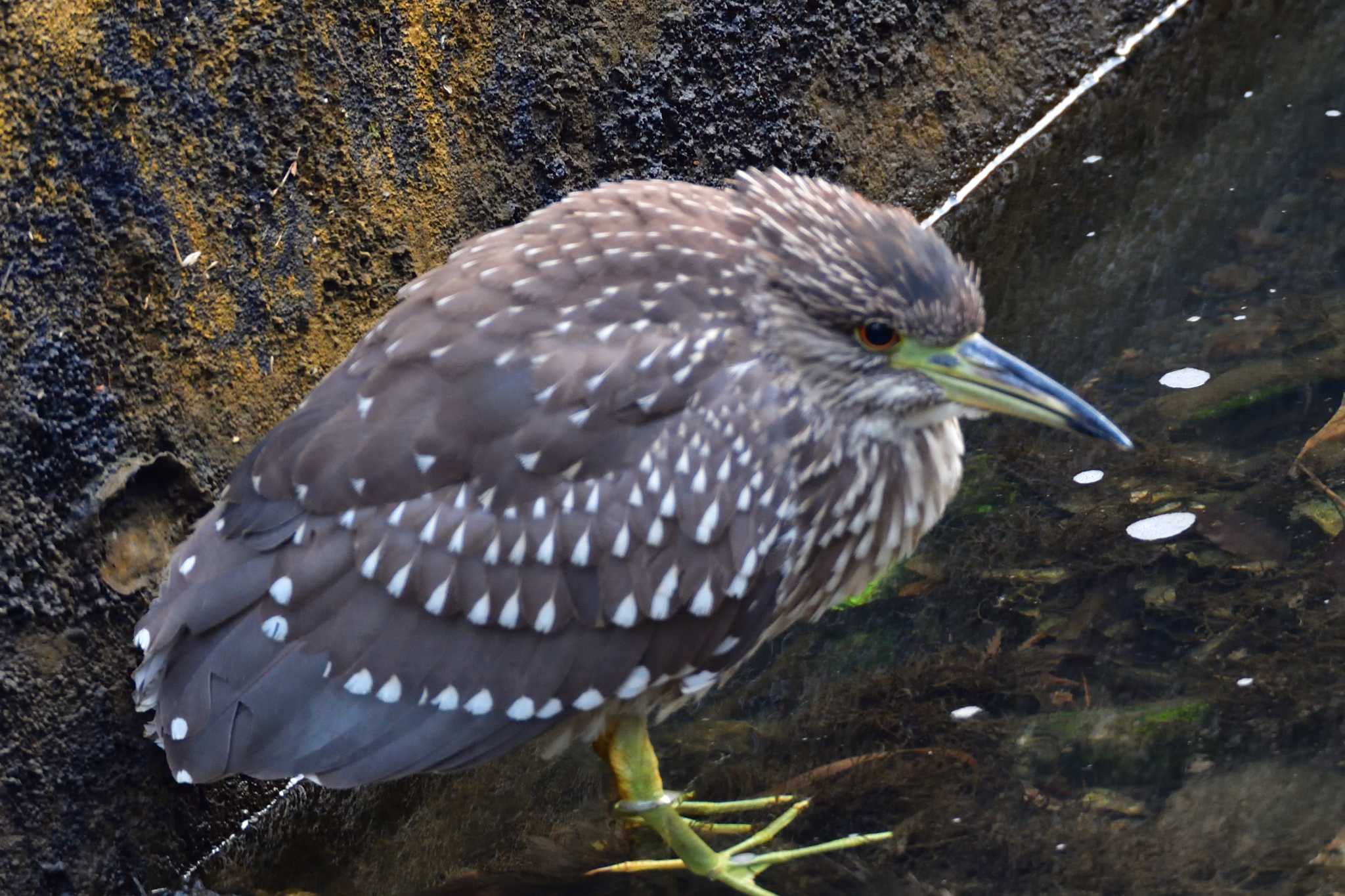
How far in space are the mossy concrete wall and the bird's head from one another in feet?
4.62

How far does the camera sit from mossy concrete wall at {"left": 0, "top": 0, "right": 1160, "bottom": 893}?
3459 mm

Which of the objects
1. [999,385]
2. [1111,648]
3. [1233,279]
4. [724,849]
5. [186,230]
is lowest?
[724,849]

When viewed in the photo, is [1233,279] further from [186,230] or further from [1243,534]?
[186,230]

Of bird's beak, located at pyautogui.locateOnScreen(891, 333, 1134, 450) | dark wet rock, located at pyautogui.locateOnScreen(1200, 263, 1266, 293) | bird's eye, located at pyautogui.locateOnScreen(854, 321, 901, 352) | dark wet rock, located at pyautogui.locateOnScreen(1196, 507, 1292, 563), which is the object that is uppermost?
bird's eye, located at pyautogui.locateOnScreen(854, 321, 901, 352)

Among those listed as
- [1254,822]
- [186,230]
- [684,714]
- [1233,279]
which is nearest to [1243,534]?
[1254,822]

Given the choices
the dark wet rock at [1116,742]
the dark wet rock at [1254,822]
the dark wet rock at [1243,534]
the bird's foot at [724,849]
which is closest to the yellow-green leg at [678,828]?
the bird's foot at [724,849]

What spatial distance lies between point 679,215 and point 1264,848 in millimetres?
1874

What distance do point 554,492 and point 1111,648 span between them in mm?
1562

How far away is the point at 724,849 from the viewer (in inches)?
147

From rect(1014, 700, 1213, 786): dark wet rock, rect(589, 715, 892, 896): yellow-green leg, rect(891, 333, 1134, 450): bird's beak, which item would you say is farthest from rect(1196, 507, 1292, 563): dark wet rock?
rect(589, 715, 892, 896): yellow-green leg

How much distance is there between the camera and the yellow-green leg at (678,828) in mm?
3586

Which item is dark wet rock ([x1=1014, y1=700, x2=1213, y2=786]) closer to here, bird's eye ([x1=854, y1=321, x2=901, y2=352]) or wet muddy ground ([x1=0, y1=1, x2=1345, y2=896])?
wet muddy ground ([x1=0, y1=1, x2=1345, y2=896])

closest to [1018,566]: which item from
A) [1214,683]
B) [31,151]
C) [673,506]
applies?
[1214,683]

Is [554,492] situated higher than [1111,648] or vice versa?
[554,492]
